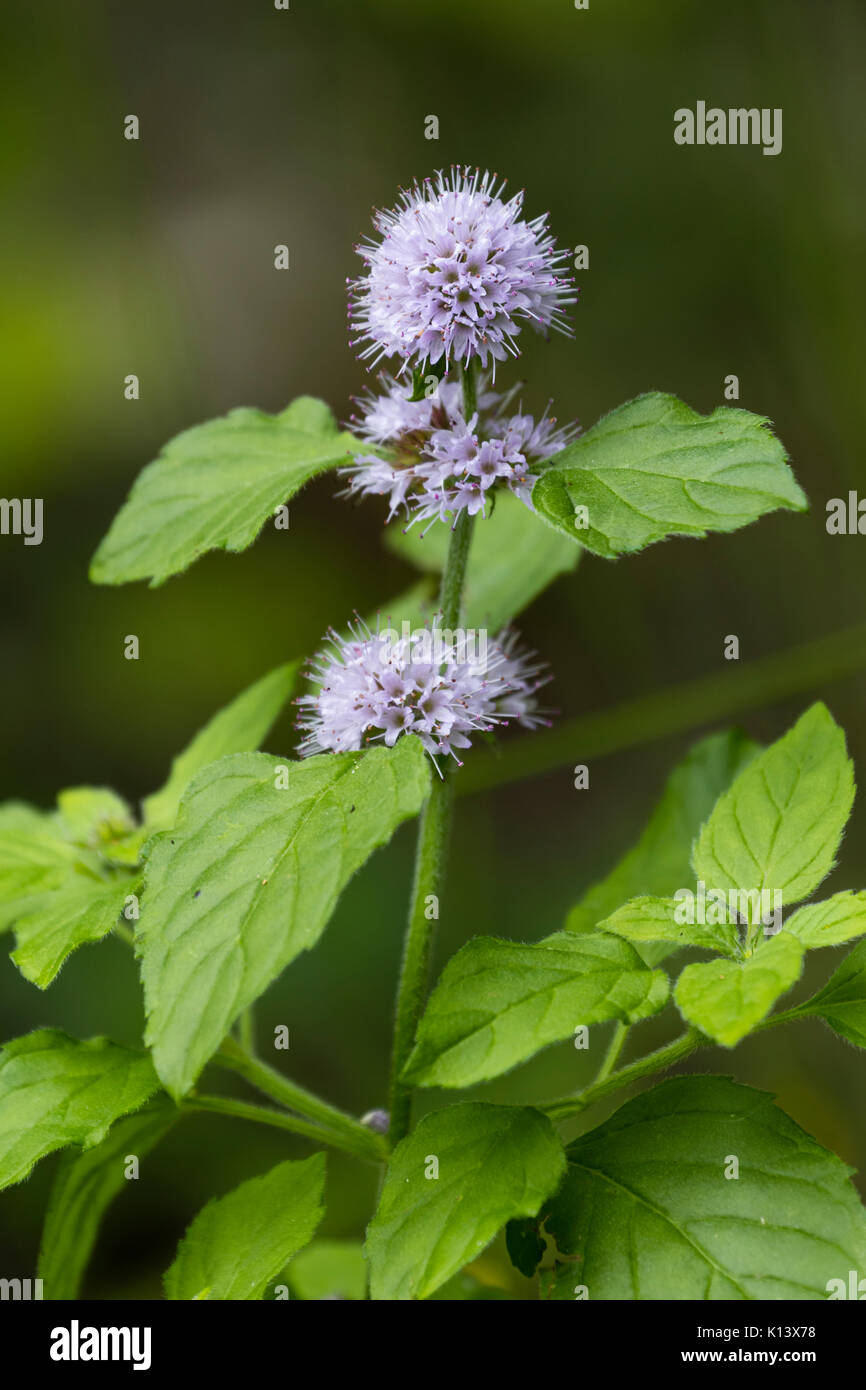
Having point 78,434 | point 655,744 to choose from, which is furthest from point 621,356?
point 78,434

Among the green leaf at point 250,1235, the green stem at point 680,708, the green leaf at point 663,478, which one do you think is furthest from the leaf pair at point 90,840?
the green stem at point 680,708

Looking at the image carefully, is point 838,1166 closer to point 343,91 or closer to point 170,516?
point 170,516

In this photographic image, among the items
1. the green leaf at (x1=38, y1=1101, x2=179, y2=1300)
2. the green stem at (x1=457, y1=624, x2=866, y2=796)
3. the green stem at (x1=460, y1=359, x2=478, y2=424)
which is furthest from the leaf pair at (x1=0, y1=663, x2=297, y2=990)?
the green stem at (x1=457, y1=624, x2=866, y2=796)

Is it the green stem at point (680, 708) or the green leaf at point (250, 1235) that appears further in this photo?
the green stem at point (680, 708)

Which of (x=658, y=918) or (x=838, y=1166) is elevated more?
(x=658, y=918)

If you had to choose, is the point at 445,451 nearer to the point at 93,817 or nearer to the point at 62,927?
the point at 62,927

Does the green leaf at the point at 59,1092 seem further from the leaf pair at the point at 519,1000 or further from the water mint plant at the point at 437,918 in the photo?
the leaf pair at the point at 519,1000
